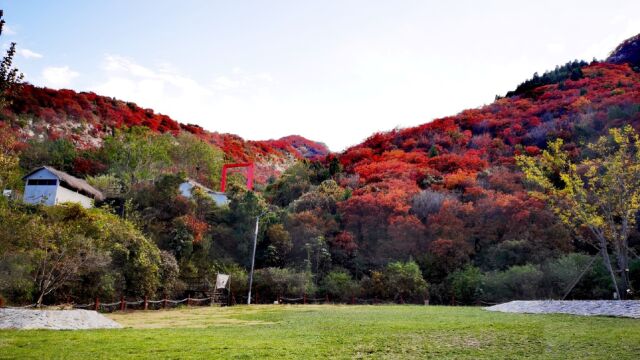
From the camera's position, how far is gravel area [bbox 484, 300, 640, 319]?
61.0 feet

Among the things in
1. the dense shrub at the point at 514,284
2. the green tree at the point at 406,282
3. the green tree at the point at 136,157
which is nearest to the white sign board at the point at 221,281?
the green tree at the point at 406,282

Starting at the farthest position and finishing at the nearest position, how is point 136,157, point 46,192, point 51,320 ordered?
point 136,157 → point 46,192 → point 51,320

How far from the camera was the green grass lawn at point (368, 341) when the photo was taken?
11773 millimetres

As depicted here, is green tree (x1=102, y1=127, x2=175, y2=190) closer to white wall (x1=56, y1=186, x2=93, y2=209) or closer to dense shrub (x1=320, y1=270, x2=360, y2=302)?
white wall (x1=56, y1=186, x2=93, y2=209)

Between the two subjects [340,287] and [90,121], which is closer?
[340,287]

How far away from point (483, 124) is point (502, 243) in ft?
91.9

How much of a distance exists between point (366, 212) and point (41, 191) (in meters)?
26.6

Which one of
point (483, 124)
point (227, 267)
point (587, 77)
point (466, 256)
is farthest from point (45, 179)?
point (587, 77)

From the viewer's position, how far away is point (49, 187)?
39.1 metres

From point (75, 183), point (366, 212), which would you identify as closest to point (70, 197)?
point (75, 183)

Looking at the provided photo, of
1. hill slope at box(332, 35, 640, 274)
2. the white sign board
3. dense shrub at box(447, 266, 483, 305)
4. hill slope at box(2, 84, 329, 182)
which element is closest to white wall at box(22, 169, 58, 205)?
hill slope at box(2, 84, 329, 182)

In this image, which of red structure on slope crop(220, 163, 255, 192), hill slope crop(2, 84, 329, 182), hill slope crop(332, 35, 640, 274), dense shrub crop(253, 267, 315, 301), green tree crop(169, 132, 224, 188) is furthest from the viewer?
hill slope crop(2, 84, 329, 182)

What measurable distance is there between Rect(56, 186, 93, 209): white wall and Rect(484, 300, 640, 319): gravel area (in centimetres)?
3376

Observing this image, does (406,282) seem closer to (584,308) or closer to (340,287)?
(340,287)
